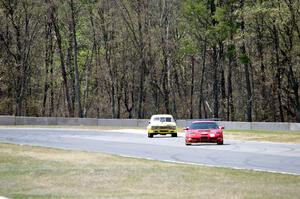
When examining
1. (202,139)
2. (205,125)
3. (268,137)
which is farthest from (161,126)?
(202,139)

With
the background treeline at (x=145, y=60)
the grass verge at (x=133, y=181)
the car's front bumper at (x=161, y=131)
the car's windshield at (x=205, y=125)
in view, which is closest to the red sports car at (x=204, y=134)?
the car's windshield at (x=205, y=125)

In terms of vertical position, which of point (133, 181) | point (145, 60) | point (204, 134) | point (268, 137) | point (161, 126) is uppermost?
point (145, 60)

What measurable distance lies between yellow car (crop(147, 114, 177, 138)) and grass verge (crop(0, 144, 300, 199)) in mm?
23329

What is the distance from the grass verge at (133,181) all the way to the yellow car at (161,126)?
76.5ft

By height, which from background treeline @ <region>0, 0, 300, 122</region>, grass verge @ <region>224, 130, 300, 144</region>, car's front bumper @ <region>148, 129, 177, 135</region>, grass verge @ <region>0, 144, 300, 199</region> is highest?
background treeline @ <region>0, 0, 300, 122</region>

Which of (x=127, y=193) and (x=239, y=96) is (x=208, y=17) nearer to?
(x=239, y=96)

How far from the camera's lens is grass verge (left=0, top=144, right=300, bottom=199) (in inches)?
580

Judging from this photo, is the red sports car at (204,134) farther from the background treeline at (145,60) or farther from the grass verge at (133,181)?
the background treeline at (145,60)

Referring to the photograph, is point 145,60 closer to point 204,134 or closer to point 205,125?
point 205,125

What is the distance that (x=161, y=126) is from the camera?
159 feet

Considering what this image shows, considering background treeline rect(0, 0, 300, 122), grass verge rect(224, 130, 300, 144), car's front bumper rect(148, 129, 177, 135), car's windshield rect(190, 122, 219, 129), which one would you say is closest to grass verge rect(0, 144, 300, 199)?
car's windshield rect(190, 122, 219, 129)

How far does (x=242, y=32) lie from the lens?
2581 inches

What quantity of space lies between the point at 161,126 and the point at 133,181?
3101 cm

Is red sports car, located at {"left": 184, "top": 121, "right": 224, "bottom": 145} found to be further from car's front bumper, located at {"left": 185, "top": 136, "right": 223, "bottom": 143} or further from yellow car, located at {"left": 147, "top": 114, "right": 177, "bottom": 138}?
yellow car, located at {"left": 147, "top": 114, "right": 177, "bottom": 138}
